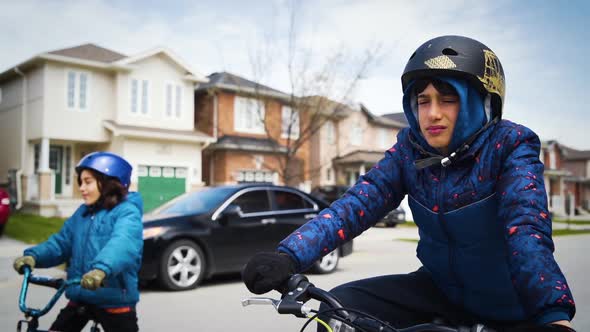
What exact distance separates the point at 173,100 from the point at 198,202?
19.6 metres

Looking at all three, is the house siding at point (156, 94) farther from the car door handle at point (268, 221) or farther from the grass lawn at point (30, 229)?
the car door handle at point (268, 221)

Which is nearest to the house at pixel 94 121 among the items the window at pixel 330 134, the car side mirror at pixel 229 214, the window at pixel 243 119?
the window at pixel 243 119

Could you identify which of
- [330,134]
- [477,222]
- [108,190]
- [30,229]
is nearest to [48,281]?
[108,190]

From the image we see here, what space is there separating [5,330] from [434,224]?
570 centimetres

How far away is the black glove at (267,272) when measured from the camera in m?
1.81

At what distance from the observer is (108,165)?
3.66m

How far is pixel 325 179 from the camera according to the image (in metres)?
38.2

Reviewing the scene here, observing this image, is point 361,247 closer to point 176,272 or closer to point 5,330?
point 176,272

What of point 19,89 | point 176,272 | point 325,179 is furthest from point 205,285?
point 325,179

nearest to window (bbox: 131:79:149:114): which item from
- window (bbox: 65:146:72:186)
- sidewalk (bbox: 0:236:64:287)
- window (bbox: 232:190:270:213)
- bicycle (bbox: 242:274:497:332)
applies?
window (bbox: 65:146:72:186)

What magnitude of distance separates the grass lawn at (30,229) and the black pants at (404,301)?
46.5 ft

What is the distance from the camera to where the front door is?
2702 centimetres

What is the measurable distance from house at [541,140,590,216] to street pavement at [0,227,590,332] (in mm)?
44370

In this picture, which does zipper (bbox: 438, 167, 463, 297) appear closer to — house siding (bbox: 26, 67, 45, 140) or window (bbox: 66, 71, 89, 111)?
house siding (bbox: 26, 67, 45, 140)
